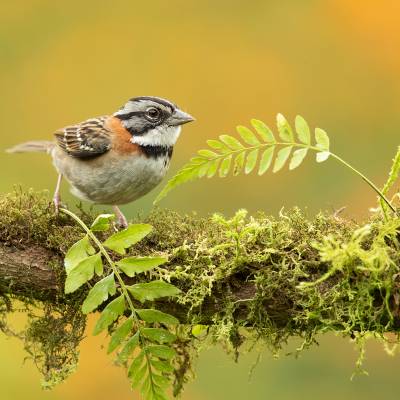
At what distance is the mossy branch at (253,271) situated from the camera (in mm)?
3336

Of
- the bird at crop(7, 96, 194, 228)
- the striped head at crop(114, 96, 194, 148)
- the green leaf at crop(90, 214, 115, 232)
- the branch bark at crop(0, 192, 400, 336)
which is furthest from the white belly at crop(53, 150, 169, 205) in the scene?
the green leaf at crop(90, 214, 115, 232)

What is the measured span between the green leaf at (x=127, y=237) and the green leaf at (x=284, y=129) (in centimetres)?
74

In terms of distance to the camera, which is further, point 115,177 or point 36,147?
point 36,147

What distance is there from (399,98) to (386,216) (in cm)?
551

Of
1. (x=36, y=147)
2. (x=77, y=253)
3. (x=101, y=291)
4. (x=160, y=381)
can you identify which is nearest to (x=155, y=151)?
(x=36, y=147)

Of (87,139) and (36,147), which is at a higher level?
(87,139)

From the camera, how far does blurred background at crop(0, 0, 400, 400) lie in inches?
275

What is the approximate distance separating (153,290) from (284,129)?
905mm

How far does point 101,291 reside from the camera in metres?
3.37

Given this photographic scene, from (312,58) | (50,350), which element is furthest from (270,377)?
(312,58)

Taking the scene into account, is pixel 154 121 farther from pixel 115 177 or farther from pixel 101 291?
pixel 101 291

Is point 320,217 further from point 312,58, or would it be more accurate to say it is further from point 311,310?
point 312,58

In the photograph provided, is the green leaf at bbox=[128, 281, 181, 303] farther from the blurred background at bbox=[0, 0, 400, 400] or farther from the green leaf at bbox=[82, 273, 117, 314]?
the blurred background at bbox=[0, 0, 400, 400]

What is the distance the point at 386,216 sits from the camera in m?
3.44
